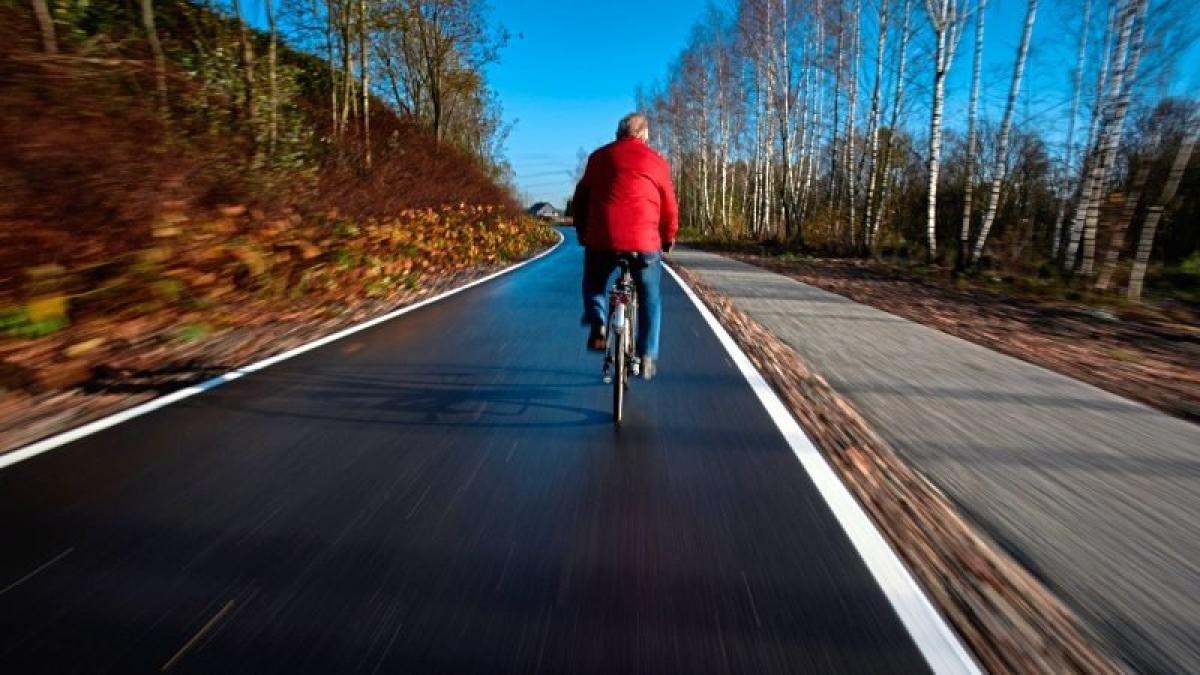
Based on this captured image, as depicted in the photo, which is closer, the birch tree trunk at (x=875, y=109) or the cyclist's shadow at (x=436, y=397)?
the cyclist's shadow at (x=436, y=397)

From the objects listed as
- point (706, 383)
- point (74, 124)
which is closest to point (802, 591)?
point (706, 383)

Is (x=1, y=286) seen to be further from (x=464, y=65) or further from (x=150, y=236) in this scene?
(x=464, y=65)

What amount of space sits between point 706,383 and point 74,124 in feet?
18.6

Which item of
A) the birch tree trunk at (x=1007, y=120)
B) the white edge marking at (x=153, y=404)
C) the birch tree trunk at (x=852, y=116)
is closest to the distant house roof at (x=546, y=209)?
the birch tree trunk at (x=852, y=116)

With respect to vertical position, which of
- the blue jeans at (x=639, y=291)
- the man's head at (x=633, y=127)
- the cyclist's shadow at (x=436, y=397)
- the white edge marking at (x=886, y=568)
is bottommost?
the white edge marking at (x=886, y=568)

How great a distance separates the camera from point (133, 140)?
637cm

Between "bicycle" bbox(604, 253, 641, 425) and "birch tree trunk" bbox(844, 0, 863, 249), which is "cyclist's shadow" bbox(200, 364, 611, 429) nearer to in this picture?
"bicycle" bbox(604, 253, 641, 425)

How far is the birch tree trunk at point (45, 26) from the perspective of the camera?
6.17 meters

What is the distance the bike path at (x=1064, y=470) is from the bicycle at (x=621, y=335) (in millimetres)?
1748

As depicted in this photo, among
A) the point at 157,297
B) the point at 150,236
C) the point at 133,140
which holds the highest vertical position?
the point at 133,140

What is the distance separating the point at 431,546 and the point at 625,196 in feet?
9.91

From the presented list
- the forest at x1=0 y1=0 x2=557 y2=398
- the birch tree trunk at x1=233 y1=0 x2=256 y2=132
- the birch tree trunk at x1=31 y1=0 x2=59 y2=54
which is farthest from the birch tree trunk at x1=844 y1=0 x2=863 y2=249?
the birch tree trunk at x1=31 y1=0 x2=59 y2=54

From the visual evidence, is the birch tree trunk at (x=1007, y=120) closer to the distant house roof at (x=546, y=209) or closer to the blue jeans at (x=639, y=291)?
the blue jeans at (x=639, y=291)

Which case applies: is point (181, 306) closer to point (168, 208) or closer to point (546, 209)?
point (168, 208)
